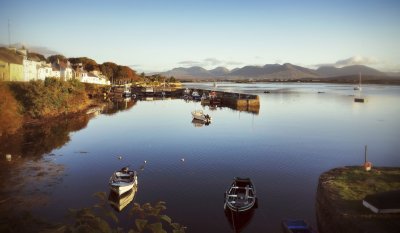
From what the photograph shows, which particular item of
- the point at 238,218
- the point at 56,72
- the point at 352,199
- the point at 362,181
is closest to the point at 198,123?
the point at 238,218

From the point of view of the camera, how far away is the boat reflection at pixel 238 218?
2566 centimetres

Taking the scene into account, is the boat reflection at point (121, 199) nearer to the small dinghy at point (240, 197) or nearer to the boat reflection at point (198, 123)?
the small dinghy at point (240, 197)

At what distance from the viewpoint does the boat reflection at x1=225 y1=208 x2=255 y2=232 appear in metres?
25.7

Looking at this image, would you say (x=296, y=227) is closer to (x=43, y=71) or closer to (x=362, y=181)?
(x=362, y=181)

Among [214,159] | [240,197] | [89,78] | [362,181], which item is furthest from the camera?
[89,78]

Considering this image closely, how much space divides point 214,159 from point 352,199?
Result: 2463 centimetres

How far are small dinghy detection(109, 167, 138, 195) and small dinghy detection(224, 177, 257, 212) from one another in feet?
29.8

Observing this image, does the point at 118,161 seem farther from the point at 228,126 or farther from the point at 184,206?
the point at 228,126

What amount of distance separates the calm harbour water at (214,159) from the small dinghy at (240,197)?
1.32 meters

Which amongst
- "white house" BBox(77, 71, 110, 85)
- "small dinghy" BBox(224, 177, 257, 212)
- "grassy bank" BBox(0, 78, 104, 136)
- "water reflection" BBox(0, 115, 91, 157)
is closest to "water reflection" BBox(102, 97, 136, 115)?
"grassy bank" BBox(0, 78, 104, 136)

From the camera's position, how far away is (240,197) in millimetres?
27938

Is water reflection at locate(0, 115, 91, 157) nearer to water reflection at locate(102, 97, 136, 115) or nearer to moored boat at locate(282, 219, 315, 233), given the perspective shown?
water reflection at locate(102, 97, 136, 115)

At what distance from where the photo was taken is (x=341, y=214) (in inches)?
803

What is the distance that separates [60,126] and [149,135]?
19.5 metres
